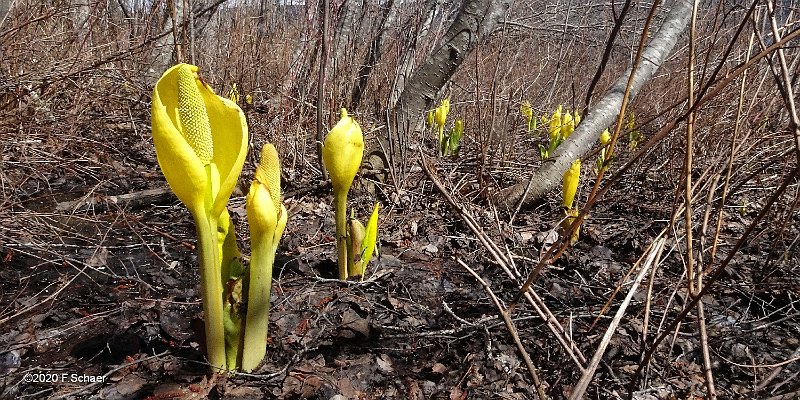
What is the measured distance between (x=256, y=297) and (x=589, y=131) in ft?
7.48

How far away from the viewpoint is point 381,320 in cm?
164

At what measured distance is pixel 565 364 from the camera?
1393mm

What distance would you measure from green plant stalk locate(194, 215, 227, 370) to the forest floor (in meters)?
0.07

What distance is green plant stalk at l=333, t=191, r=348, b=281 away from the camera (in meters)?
1.71

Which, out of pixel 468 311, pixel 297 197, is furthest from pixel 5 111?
pixel 468 311

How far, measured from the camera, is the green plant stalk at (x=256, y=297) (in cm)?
120

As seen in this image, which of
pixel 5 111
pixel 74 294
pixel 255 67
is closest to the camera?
pixel 74 294

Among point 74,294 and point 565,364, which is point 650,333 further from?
point 74,294

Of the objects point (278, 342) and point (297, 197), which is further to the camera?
point (297, 197)

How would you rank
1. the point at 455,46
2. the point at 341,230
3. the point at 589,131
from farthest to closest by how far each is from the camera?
the point at 589,131, the point at 455,46, the point at 341,230

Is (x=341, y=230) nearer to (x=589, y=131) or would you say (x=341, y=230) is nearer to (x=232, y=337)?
(x=232, y=337)

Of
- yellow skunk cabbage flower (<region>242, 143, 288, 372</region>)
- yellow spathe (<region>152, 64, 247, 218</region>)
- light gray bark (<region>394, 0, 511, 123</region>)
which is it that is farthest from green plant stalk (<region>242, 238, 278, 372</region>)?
light gray bark (<region>394, 0, 511, 123</region>)

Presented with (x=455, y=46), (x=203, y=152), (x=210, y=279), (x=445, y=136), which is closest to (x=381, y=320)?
(x=210, y=279)

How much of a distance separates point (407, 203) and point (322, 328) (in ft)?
4.39
